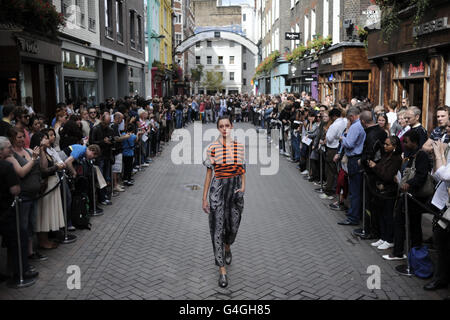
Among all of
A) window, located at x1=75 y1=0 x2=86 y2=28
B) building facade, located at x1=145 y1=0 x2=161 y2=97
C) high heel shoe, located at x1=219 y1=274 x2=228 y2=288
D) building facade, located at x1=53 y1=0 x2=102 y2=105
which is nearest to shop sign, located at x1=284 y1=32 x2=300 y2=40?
building facade, located at x1=145 y1=0 x2=161 y2=97

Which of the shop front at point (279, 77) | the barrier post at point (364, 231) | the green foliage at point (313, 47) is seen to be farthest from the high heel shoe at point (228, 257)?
the shop front at point (279, 77)

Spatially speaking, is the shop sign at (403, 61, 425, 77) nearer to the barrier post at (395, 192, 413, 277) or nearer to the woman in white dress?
the barrier post at (395, 192, 413, 277)

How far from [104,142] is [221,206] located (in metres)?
4.68

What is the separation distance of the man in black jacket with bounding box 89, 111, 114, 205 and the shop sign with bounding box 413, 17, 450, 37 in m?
8.09

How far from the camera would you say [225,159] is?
5535 mm

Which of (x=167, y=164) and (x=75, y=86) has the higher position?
(x=75, y=86)

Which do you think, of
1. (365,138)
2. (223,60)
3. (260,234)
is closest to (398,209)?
(365,138)

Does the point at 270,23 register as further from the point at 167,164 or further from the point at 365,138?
the point at 365,138

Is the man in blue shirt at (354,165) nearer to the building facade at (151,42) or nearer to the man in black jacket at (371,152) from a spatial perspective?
the man in black jacket at (371,152)

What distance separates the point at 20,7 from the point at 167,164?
668 centimetres

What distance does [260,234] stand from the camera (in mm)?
7547
